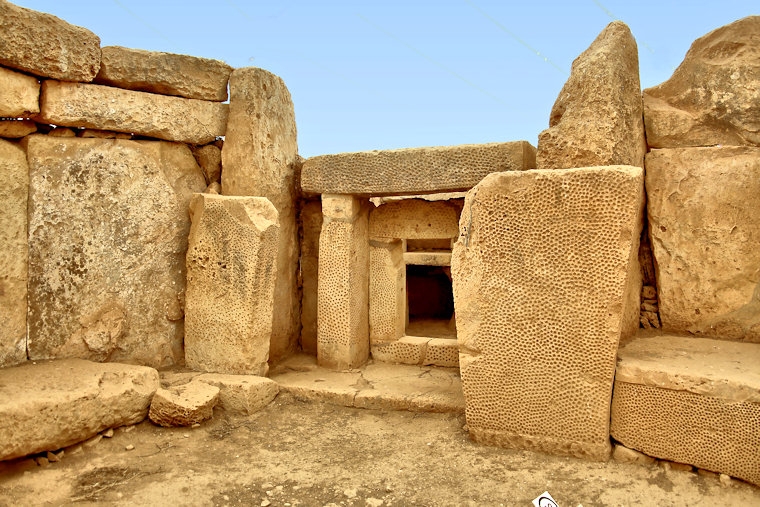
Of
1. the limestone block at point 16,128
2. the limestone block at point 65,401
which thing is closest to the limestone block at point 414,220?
the limestone block at point 65,401

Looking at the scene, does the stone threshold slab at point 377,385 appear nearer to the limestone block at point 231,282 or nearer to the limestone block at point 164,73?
the limestone block at point 231,282

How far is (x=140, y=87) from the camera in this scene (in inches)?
157

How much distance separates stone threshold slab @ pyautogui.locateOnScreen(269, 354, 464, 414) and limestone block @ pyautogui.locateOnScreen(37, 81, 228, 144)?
182cm

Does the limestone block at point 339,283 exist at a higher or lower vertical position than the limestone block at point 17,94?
lower

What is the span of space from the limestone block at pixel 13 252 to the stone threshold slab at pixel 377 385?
1.61 meters

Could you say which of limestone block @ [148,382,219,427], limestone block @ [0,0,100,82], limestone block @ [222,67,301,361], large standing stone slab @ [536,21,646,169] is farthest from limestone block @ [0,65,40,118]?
large standing stone slab @ [536,21,646,169]

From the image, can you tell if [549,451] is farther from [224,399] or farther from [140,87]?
[140,87]

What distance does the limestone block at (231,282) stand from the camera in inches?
153

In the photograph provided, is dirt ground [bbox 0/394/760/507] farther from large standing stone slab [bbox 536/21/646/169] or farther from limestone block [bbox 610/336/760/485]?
large standing stone slab [bbox 536/21/646/169]

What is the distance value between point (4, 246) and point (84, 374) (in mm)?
834

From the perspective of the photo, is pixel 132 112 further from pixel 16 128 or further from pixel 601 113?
pixel 601 113

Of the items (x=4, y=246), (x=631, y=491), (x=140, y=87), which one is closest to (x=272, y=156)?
(x=140, y=87)

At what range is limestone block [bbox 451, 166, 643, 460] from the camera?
2.91m

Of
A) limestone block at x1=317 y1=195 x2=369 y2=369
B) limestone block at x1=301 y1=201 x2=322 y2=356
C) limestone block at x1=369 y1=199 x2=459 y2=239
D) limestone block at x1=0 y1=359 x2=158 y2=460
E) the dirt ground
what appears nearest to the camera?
the dirt ground
